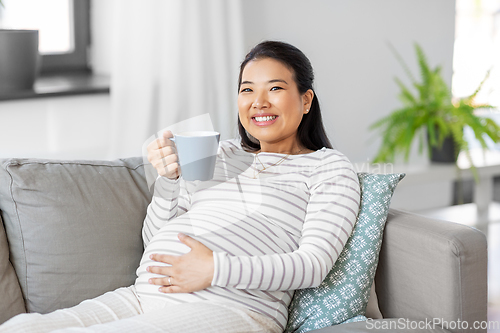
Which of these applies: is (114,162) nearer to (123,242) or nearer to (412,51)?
(123,242)

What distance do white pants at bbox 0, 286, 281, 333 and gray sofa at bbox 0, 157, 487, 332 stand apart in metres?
0.12

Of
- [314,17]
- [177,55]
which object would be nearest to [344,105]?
[314,17]

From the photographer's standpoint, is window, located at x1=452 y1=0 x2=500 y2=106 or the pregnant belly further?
window, located at x1=452 y1=0 x2=500 y2=106

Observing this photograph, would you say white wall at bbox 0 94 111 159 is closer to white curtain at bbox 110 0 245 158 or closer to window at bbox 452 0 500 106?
white curtain at bbox 110 0 245 158

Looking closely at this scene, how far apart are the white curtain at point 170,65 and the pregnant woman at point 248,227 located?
65cm

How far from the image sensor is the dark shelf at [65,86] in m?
1.93

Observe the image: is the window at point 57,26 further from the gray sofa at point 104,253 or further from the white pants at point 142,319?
the white pants at point 142,319

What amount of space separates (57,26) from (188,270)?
1.47 meters

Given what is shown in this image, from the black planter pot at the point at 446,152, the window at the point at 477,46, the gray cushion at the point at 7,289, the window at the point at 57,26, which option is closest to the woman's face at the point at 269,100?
the gray cushion at the point at 7,289

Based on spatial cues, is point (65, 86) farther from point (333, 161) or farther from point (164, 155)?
point (333, 161)

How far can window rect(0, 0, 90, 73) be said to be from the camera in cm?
214

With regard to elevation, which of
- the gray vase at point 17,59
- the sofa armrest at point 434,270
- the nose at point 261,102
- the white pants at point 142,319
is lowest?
the white pants at point 142,319

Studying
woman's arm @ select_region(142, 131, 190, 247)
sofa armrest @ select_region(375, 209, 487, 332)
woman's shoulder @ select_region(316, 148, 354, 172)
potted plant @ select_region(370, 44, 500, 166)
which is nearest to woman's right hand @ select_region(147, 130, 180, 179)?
woman's arm @ select_region(142, 131, 190, 247)

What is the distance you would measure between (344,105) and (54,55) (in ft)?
4.55
